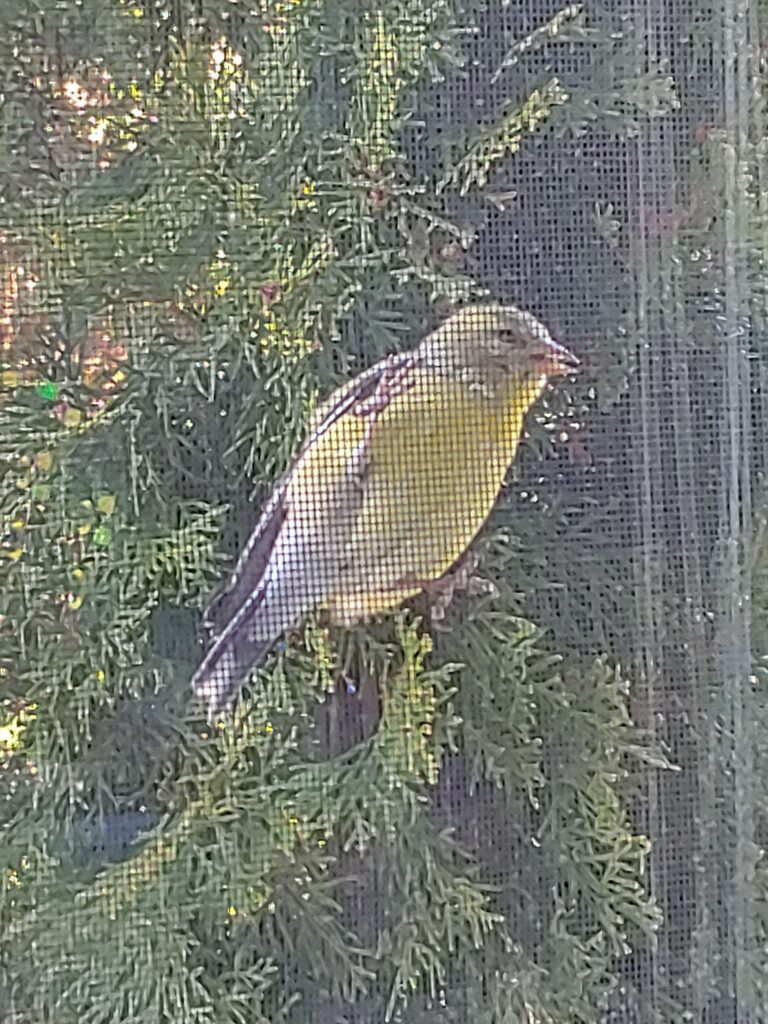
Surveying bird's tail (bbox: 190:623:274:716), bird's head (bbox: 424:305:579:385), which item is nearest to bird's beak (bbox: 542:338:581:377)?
bird's head (bbox: 424:305:579:385)

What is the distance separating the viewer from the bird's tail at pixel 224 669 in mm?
564

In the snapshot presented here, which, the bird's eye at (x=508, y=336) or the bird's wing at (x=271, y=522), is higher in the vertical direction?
the bird's eye at (x=508, y=336)

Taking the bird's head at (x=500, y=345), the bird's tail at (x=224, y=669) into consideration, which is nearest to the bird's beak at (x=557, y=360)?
the bird's head at (x=500, y=345)

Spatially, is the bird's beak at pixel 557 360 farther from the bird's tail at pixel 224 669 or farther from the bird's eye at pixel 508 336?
the bird's tail at pixel 224 669

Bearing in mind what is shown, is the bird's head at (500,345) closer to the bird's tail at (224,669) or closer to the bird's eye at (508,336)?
the bird's eye at (508,336)

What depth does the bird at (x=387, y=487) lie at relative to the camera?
1.86ft

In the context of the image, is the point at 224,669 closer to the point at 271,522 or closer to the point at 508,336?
the point at 271,522

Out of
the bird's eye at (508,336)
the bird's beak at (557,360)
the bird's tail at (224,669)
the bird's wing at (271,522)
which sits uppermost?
the bird's eye at (508,336)

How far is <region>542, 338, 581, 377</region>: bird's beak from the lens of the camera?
59 centimetres

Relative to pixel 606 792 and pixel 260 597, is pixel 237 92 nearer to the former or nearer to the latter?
pixel 260 597

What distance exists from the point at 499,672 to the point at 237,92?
31 cm

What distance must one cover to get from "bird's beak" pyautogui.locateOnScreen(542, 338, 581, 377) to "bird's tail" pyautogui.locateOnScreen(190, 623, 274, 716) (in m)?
0.20

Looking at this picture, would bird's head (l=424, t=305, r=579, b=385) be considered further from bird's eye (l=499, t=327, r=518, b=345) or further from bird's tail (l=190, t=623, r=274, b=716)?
bird's tail (l=190, t=623, r=274, b=716)

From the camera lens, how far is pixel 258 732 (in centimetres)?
57
